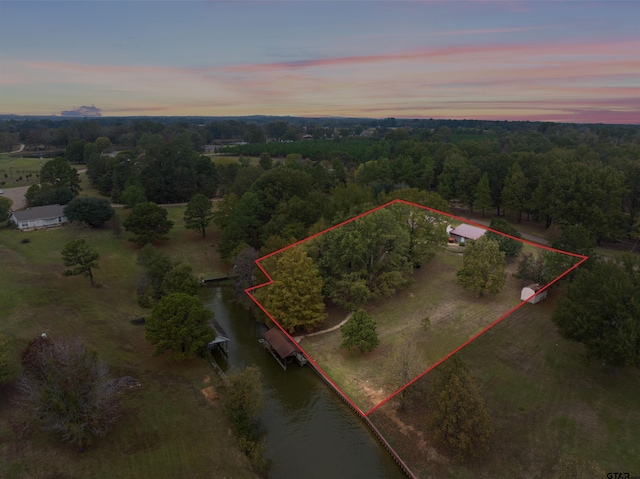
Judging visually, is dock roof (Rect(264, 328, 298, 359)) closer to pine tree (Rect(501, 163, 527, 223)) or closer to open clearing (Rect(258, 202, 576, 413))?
open clearing (Rect(258, 202, 576, 413))

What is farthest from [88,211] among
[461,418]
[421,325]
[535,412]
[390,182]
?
[535,412]

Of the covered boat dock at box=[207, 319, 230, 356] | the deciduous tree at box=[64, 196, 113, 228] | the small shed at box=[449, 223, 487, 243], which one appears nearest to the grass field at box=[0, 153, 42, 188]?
the deciduous tree at box=[64, 196, 113, 228]

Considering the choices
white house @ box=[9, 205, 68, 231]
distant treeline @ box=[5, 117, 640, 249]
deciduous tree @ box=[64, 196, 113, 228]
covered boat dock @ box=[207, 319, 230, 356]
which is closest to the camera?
covered boat dock @ box=[207, 319, 230, 356]

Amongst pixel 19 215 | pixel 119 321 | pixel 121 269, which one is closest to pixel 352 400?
pixel 119 321

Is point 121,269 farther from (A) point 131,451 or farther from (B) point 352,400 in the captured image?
(B) point 352,400

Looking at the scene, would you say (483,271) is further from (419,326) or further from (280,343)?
(280,343)

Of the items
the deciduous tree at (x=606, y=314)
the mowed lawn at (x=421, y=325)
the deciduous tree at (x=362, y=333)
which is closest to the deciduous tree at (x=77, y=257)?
the mowed lawn at (x=421, y=325)
